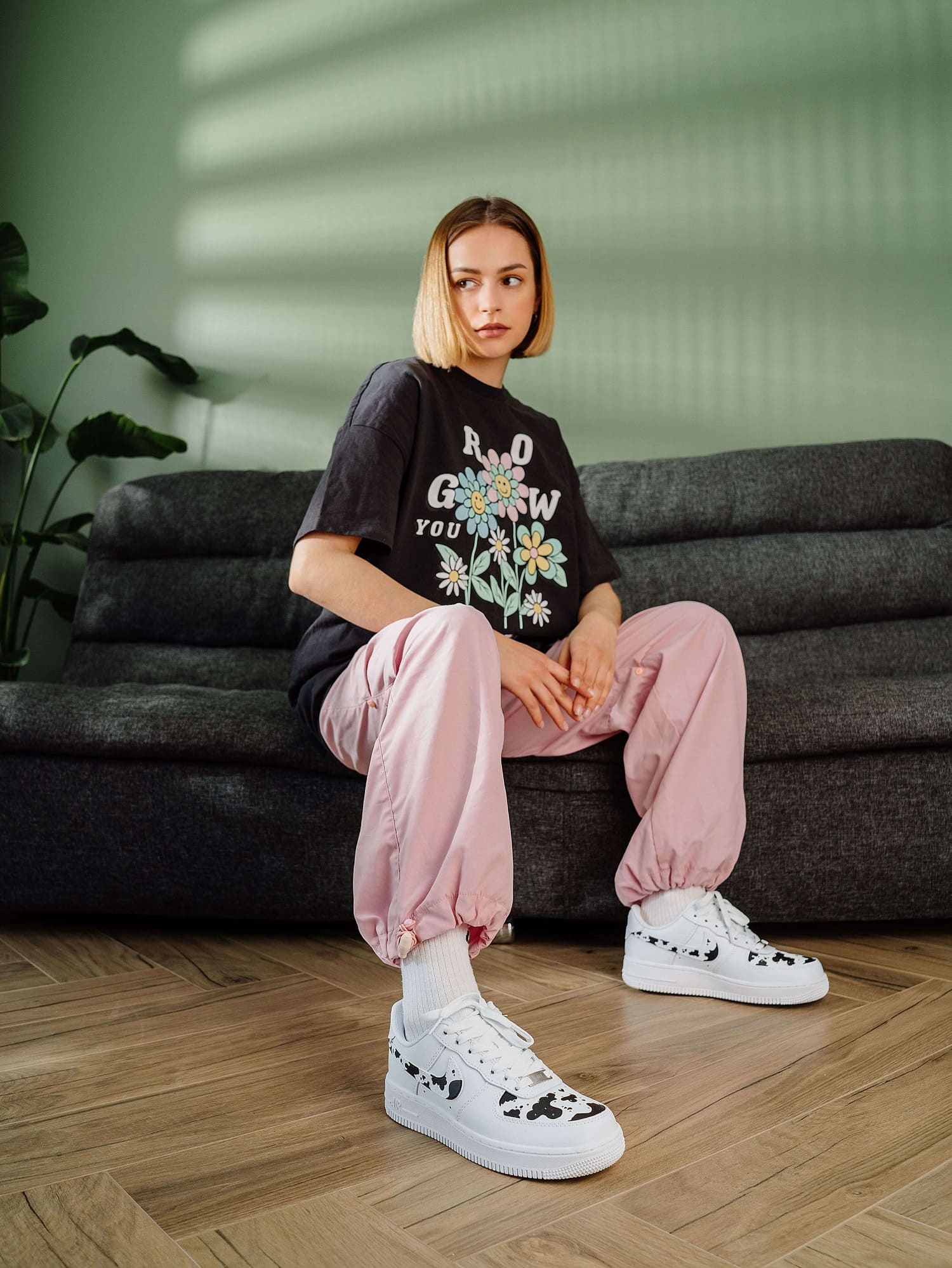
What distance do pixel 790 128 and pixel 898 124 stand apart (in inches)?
8.6

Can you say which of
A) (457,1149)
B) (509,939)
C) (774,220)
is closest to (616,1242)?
(457,1149)

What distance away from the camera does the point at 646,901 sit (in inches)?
50.1

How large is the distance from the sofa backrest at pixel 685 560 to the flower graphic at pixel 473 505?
692mm

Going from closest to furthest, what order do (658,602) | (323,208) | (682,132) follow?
(658,602), (682,132), (323,208)

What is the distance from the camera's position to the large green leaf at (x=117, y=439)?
259 centimetres

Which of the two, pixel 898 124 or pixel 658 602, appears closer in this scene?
pixel 658 602

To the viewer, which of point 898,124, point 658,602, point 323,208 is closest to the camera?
point 658,602

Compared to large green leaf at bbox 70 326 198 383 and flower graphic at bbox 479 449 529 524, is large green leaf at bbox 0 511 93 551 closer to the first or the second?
large green leaf at bbox 70 326 198 383

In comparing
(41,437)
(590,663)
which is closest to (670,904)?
(590,663)

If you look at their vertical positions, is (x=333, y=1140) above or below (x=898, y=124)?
below

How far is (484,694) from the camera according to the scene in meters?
0.99

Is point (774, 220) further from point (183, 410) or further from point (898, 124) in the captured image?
point (183, 410)

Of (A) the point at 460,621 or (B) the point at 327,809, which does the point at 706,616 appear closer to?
(A) the point at 460,621

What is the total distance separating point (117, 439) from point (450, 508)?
160cm
